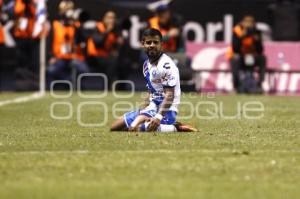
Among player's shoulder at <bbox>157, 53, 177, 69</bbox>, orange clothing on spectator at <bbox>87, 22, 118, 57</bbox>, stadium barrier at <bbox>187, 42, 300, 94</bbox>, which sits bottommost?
stadium barrier at <bbox>187, 42, 300, 94</bbox>

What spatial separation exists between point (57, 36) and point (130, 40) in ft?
5.57

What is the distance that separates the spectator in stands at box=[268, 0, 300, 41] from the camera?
80.5 feet

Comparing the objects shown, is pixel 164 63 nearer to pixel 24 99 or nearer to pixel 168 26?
pixel 24 99

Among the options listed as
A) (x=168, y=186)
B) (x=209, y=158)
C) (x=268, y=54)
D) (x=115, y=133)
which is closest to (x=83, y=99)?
(x=268, y=54)

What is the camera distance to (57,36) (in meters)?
24.3

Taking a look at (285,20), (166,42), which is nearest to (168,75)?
(166,42)

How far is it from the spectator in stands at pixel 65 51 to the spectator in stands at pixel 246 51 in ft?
11.0

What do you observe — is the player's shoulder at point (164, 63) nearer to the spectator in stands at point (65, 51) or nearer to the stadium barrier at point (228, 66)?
the spectator in stands at point (65, 51)

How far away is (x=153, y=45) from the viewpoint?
11.8 metres

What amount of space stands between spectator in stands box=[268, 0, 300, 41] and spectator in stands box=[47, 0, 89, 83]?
4.55 meters

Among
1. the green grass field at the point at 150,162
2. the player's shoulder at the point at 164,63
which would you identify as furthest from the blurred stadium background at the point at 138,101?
the player's shoulder at the point at 164,63

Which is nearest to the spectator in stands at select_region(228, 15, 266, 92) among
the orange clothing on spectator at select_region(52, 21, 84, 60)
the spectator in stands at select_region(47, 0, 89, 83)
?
the spectator in stands at select_region(47, 0, 89, 83)

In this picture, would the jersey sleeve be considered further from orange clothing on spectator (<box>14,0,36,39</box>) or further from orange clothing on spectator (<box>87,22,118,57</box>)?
orange clothing on spectator (<box>87,22,118,57</box>)

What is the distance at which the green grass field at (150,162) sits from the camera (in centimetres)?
762
